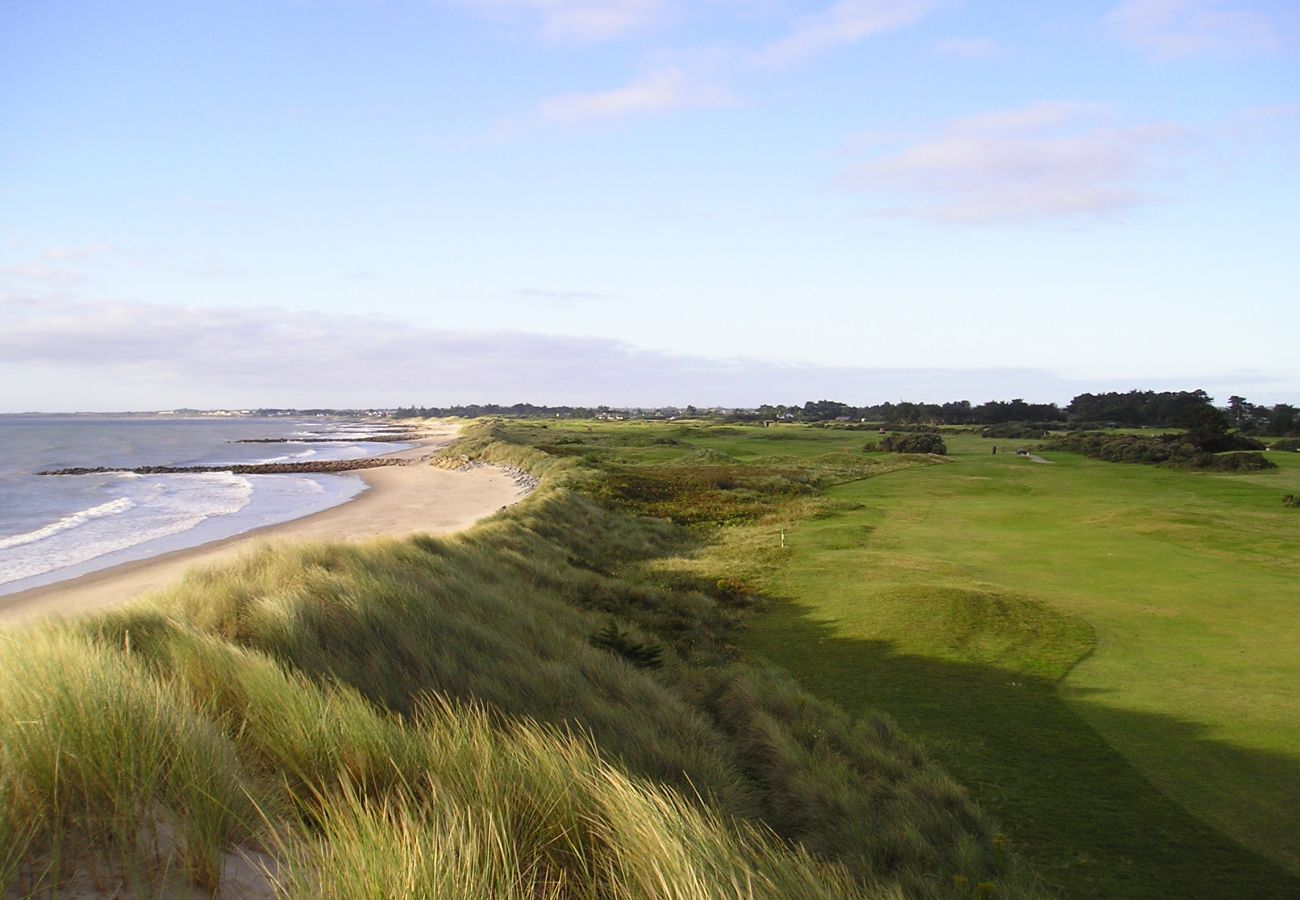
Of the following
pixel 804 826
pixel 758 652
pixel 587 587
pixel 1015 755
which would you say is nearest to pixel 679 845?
pixel 804 826

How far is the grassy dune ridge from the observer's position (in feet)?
9.08

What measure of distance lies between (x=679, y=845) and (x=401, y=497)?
36.2 meters

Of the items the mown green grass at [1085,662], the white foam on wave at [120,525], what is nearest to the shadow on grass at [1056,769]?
the mown green grass at [1085,662]

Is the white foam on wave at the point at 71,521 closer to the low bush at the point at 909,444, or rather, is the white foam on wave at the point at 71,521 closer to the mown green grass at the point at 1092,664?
the mown green grass at the point at 1092,664

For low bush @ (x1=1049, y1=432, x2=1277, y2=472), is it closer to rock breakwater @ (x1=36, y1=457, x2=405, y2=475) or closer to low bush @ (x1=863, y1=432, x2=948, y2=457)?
low bush @ (x1=863, y1=432, x2=948, y2=457)

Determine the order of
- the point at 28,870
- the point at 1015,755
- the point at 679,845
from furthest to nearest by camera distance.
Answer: the point at 1015,755, the point at 679,845, the point at 28,870

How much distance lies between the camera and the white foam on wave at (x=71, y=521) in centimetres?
2459

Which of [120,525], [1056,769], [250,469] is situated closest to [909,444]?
[250,469]

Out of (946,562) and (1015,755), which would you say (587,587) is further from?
(946,562)

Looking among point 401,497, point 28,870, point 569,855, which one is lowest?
point 401,497

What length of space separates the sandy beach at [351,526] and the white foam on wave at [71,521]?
21.4 feet

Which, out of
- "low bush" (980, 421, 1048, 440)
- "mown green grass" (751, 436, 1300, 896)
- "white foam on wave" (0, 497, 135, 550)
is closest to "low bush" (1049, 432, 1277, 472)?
"low bush" (980, 421, 1048, 440)

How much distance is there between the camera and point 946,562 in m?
18.7

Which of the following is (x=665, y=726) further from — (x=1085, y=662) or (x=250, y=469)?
(x=250, y=469)
